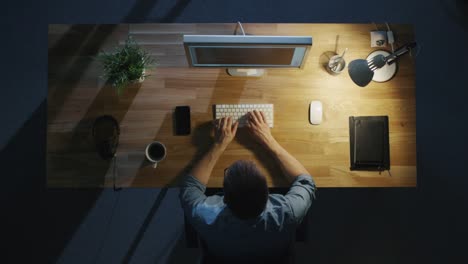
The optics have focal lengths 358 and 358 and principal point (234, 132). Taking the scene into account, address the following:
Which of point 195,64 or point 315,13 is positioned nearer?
point 195,64

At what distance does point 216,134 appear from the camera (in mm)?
1646

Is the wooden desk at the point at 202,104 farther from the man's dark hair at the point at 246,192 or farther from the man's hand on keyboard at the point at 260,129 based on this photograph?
the man's dark hair at the point at 246,192

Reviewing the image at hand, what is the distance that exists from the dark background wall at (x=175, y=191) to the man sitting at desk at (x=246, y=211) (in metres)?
0.81

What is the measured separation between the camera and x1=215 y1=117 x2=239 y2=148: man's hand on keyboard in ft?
5.33

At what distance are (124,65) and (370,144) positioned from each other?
1.15 m

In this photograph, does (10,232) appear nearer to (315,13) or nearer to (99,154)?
(99,154)

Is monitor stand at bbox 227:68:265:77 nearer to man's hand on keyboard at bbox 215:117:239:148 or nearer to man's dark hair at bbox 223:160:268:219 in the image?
man's hand on keyboard at bbox 215:117:239:148

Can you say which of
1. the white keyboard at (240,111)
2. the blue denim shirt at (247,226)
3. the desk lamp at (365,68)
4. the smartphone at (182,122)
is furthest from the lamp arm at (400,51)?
the smartphone at (182,122)

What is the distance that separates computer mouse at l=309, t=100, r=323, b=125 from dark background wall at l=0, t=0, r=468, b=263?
0.81 m

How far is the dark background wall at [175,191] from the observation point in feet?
7.48

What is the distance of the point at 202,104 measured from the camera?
167 cm

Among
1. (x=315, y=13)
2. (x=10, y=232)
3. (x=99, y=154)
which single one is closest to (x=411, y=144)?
(x=315, y=13)

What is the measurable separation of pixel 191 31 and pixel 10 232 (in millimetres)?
1768

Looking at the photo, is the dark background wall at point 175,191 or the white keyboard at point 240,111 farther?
the dark background wall at point 175,191
